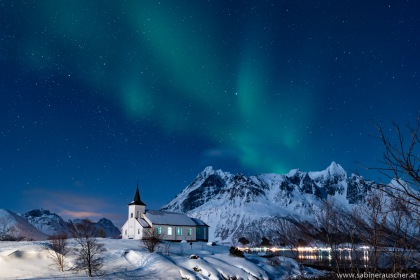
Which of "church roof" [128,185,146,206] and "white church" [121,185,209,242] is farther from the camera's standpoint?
"church roof" [128,185,146,206]

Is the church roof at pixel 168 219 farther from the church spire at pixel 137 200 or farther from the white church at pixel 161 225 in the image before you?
the church spire at pixel 137 200

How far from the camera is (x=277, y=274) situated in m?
58.7

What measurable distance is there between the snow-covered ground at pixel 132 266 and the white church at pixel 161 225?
2957 cm

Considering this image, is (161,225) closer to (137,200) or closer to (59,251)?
(137,200)

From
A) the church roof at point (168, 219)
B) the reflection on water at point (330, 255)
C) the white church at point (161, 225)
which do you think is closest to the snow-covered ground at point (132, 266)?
the reflection on water at point (330, 255)

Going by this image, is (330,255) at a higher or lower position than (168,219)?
lower

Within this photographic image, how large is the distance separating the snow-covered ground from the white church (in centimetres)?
2957

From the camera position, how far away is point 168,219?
9569cm

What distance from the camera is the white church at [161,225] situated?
3600 inches

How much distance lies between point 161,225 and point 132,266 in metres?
43.0

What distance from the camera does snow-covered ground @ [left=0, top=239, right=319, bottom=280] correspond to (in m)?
41.8

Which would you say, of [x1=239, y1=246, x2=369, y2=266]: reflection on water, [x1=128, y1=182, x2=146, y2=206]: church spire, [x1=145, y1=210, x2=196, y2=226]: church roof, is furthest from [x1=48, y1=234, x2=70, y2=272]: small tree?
[x1=128, y1=182, x2=146, y2=206]: church spire

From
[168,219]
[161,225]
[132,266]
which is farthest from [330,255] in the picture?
[168,219]

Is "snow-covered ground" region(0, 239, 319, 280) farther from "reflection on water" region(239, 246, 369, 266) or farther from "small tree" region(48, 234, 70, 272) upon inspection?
"reflection on water" region(239, 246, 369, 266)
